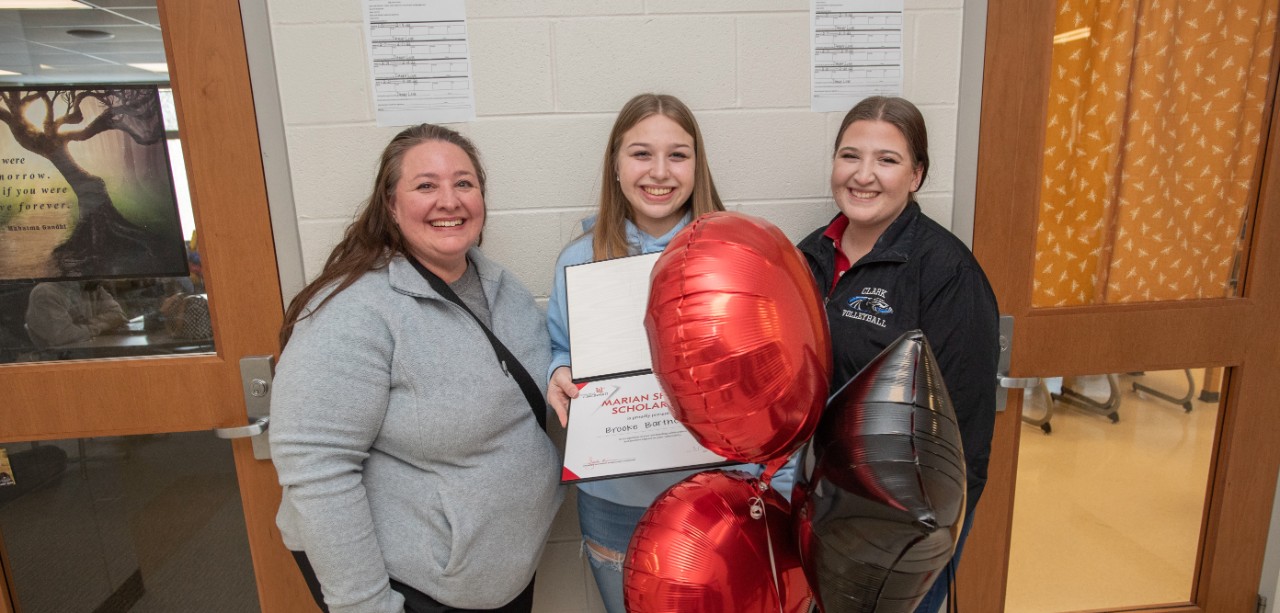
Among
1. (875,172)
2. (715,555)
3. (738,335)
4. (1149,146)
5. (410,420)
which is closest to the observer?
(738,335)

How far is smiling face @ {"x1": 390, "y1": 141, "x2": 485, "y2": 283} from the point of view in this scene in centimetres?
102

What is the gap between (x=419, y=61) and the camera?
50.3 inches

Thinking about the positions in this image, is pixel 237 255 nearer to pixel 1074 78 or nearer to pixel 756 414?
pixel 756 414

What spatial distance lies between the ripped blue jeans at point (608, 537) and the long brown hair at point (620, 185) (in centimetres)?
51

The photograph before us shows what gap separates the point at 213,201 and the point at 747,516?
4.20 ft

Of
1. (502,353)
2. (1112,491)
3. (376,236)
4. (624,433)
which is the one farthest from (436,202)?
(1112,491)

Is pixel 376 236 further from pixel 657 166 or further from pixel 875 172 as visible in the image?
pixel 875 172

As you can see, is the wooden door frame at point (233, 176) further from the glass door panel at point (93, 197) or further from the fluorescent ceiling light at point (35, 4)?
the fluorescent ceiling light at point (35, 4)

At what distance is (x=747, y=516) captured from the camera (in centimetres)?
71

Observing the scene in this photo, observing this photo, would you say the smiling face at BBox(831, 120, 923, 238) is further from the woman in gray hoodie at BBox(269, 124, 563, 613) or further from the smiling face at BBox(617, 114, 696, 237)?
the woman in gray hoodie at BBox(269, 124, 563, 613)

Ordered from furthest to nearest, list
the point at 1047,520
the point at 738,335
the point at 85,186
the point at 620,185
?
the point at 1047,520 < the point at 85,186 < the point at 620,185 < the point at 738,335

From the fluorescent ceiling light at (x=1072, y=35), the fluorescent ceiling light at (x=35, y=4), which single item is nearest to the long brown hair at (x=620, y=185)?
the fluorescent ceiling light at (x=1072, y=35)

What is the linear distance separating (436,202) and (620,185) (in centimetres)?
36

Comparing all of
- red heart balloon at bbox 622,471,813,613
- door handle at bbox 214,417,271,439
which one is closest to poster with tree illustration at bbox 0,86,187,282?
door handle at bbox 214,417,271,439
